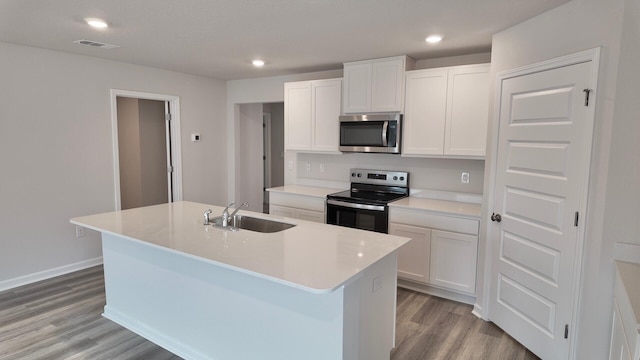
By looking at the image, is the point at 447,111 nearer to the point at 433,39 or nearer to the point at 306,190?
the point at 433,39

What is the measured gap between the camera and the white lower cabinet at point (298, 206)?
421 centimetres

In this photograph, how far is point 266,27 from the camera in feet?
9.45

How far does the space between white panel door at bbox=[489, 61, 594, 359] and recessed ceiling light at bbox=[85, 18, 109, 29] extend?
3078 mm

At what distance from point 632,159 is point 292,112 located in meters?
3.37

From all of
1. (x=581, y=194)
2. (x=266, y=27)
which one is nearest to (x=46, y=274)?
(x=266, y=27)

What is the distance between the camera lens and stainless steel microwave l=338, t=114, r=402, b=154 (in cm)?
376

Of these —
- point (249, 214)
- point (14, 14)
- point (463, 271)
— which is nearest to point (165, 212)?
point (249, 214)

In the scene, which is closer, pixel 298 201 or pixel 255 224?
pixel 255 224

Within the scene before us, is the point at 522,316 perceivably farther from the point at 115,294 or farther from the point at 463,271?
the point at 115,294

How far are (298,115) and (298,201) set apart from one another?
3.46ft

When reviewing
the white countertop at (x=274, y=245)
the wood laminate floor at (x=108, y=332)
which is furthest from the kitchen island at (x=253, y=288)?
the wood laminate floor at (x=108, y=332)

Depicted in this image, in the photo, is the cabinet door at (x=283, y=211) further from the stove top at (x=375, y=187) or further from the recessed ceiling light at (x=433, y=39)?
the recessed ceiling light at (x=433, y=39)

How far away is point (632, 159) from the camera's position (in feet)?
6.24

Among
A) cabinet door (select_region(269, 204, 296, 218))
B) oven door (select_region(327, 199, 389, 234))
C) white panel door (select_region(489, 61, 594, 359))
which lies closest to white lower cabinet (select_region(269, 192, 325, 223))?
cabinet door (select_region(269, 204, 296, 218))
